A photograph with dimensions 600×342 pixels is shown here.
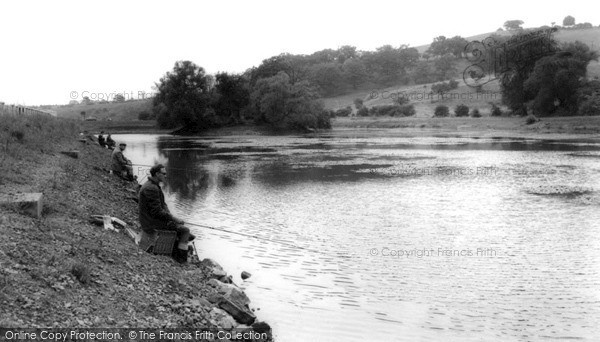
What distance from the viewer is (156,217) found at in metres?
12.2

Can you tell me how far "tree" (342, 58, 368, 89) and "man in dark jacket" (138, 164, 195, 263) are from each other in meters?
160

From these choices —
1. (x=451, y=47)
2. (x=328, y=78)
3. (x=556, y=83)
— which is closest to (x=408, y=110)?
(x=556, y=83)

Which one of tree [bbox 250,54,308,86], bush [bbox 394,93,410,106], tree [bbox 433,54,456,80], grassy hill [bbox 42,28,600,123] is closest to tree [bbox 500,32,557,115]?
grassy hill [bbox 42,28,600,123]

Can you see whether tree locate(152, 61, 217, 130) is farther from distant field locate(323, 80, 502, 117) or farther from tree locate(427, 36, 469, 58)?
tree locate(427, 36, 469, 58)

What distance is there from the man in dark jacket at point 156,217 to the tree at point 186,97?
9238 centimetres

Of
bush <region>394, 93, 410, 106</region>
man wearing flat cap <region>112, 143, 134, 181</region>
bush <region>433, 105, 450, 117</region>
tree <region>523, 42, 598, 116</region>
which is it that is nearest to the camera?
man wearing flat cap <region>112, 143, 134, 181</region>

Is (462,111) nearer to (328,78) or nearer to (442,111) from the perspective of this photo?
(442,111)

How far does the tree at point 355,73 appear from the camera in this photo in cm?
17000

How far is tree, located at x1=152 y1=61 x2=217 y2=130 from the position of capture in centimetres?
10344

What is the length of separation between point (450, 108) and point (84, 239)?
110m

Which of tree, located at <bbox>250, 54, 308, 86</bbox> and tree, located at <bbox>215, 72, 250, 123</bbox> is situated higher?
tree, located at <bbox>250, 54, 308, 86</bbox>

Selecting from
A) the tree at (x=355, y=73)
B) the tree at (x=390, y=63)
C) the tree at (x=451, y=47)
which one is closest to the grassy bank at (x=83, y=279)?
the tree at (x=355, y=73)

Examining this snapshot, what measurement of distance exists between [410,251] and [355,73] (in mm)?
158204

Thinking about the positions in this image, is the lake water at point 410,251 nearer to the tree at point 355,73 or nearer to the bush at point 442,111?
the bush at point 442,111
